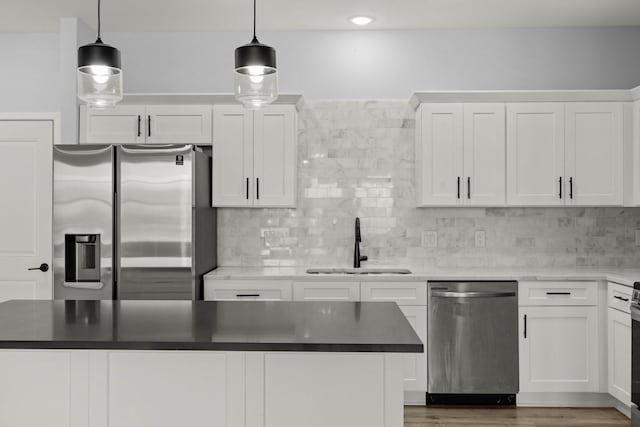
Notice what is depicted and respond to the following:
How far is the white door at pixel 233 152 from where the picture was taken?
4.30 m

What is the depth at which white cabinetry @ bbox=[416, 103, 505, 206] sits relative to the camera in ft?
13.9

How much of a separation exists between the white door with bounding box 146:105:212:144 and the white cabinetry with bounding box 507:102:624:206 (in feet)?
7.55

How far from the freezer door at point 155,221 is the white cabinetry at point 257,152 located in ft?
1.59

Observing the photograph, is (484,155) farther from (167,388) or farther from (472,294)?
(167,388)

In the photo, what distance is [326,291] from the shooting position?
13.2ft

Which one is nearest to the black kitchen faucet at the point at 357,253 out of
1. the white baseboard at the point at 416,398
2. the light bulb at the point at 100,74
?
the white baseboard at the point at 416,398

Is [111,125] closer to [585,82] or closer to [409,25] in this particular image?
[409,25]

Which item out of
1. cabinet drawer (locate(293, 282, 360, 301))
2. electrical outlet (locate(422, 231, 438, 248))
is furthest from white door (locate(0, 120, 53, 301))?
electrical outlet (locate(422, 231, 438, 248))

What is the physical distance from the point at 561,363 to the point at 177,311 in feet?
9.15

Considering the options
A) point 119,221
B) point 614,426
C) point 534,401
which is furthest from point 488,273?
point 119,221

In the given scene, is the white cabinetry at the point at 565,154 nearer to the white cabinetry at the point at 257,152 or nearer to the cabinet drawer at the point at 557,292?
the cabinet drawer at the point at 557,292

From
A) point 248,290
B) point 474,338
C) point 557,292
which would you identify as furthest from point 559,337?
point 248,290

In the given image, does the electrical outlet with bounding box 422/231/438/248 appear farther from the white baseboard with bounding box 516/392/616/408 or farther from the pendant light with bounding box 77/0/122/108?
the pendant light with bounding box 77/0/122/108

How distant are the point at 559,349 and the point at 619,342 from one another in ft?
1.26
